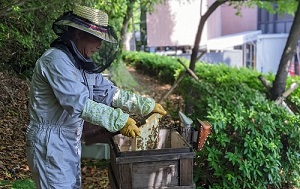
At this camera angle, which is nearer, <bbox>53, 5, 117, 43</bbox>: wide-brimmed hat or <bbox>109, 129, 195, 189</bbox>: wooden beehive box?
<bbox>53, 5, 117, 43</bbox>: wide-brimmed hat

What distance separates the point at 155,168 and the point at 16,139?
3412mm

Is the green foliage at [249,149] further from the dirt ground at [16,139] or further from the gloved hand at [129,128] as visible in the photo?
the gloved hand at [129,128]

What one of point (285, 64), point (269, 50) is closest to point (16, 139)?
point (285, 64)

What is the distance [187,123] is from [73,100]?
3.77 feet

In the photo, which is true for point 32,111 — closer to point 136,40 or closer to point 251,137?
point 251,137

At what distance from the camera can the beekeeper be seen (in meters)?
2.37

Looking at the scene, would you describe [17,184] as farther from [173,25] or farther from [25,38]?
[173,25]

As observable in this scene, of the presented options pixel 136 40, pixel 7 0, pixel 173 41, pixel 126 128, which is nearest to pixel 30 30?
pixel 7 0

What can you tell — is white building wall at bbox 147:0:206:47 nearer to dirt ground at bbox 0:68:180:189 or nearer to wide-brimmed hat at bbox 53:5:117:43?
dirt ground at bbox 0:68:180:189

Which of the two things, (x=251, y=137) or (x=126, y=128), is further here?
(x=251, y=137)

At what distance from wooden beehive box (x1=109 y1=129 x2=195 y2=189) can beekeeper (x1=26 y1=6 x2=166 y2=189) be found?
31cm

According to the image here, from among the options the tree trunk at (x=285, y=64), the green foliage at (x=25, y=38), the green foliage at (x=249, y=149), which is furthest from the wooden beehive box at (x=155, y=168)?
the tree trunk at (x=285, y=64)

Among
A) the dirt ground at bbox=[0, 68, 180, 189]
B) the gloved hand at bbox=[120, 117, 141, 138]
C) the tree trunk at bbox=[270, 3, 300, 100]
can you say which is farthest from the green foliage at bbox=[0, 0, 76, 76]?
the tree trunk at bbox=[270, 3, 300, 100]

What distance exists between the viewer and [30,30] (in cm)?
634
